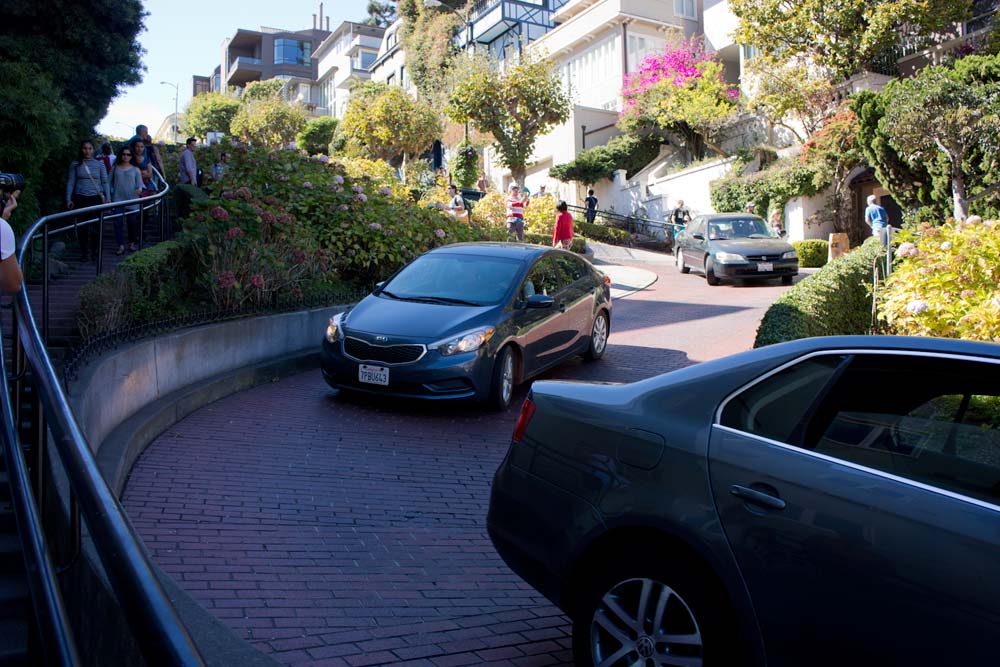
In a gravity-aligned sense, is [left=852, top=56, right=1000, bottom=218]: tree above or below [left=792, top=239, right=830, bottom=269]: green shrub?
above

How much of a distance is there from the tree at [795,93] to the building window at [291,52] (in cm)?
7933

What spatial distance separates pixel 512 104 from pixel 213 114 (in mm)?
43111

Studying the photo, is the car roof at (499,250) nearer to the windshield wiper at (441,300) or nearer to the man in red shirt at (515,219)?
the windshield wiper at (441,300)

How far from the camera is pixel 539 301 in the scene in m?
9.95

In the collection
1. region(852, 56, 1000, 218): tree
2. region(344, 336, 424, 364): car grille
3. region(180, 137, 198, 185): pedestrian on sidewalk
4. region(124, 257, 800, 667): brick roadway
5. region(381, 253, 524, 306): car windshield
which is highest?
region(852, 56, 1000, 218): tree

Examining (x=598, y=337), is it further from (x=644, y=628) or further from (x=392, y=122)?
(x=392, y=122)

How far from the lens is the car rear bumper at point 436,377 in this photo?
893 cm

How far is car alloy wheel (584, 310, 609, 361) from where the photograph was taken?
473 inches

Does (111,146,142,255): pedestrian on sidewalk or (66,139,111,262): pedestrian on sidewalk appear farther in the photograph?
(111,146,142,255): pedestrian on sidewalk

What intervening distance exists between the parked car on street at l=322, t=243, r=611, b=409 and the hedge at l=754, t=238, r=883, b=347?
2316 millimetres

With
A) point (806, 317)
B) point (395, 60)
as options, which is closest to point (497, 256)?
point (806, 317)

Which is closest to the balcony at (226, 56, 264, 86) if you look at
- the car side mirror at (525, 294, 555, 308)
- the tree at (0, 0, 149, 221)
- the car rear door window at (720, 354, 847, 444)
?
the tree at (0, 0, 149, 221)

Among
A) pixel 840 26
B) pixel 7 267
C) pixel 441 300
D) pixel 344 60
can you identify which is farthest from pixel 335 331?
pixel 344 60

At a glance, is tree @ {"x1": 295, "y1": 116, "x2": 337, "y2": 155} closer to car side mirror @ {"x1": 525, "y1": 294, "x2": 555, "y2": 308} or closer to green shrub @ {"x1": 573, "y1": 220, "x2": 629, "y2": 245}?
green shrub @ {"x1": 573, "y1": 220, "x2": 629, "y2": 245}
